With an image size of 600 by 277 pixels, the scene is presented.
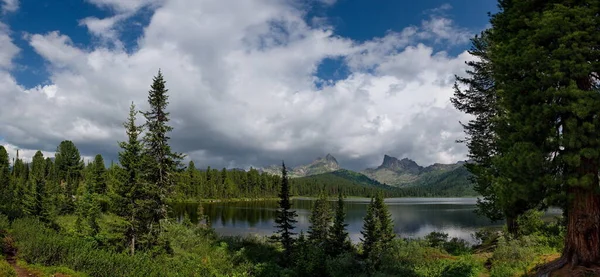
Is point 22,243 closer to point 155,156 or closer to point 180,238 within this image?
point 155,156

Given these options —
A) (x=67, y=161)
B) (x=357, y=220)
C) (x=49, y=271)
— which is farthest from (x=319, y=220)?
(x=67, y=161)

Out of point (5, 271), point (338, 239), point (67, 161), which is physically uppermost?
point (67, 161)

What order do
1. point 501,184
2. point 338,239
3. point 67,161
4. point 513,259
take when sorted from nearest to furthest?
point 501,184 → point 513,259 → point 338,239 → point 67,161

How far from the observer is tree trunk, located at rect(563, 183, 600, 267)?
36.4 feet

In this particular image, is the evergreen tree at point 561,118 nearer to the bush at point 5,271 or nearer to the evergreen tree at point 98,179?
the bush at point 5,271

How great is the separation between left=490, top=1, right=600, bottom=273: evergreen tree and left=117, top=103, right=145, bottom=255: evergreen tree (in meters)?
25.4

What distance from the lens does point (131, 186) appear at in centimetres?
2655

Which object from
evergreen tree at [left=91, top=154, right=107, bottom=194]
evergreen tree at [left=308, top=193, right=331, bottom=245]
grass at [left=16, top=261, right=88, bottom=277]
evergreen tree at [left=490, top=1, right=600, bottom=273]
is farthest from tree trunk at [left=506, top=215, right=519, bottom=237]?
evergreen tree at [left=91, top=154, right=107, bottom=194]

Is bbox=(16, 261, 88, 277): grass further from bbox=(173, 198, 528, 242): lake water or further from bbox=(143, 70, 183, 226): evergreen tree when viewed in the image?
bbox=(173, 198, 528, 242): lake water

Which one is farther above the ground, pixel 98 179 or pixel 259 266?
pixel 98 179

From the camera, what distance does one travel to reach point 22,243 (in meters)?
16.9

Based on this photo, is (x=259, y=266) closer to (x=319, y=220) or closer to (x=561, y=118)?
(x=561, y=118)

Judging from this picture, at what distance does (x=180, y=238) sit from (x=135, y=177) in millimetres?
11595

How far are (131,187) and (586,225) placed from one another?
27.8 meters
